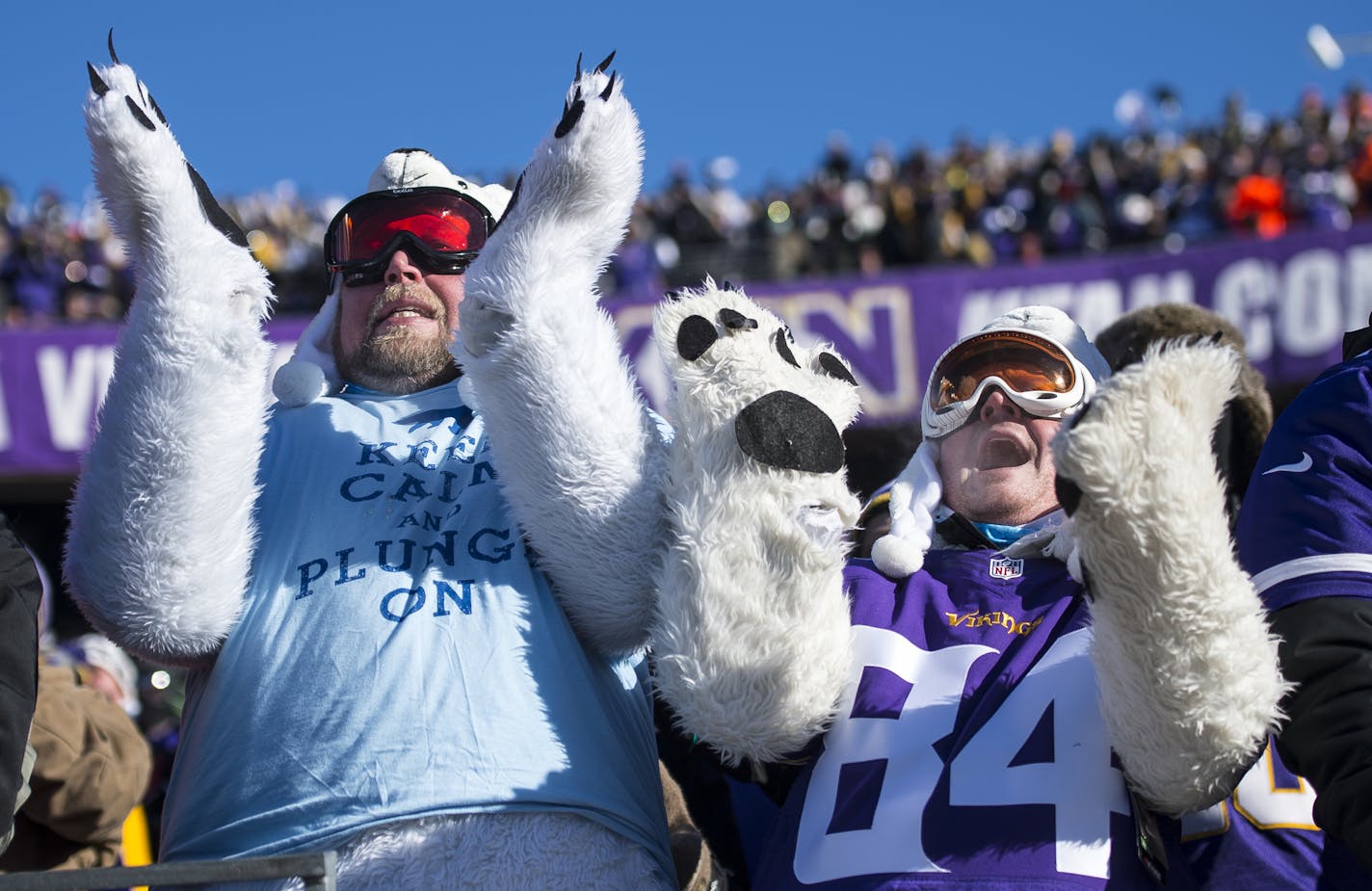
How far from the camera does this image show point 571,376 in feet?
7.31

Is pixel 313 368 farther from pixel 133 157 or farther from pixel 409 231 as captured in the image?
pixel 133 157

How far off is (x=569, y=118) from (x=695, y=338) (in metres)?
0.37

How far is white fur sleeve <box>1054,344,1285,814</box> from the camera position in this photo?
1.82 m

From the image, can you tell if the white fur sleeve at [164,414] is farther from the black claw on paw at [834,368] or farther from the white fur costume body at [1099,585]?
the black claw on paw at [834,368]

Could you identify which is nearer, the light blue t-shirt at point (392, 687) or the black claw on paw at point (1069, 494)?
the black claw on paw at point (1069, 494)

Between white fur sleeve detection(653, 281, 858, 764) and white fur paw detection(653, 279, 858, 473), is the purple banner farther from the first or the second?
white fur sleeve detection(653, 281, 858, 764)

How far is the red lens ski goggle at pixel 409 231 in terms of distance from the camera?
266 centimetres

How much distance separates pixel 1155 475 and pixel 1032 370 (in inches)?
29.7

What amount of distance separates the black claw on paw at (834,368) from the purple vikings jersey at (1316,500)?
61 cm

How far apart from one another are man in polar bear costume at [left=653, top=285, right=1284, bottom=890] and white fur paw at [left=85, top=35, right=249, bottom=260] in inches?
29.5

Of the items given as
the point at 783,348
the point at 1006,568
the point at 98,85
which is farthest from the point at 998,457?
the point at 98,85

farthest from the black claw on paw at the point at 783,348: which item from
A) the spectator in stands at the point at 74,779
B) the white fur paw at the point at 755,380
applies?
the spectator in stands at the point at 74,779

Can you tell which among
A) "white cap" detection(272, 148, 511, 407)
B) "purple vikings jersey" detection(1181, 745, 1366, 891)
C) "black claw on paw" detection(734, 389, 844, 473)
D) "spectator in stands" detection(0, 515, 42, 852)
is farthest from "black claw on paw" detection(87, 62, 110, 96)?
"purple vikings jersey" detection(1181, 745, 1366, 891)

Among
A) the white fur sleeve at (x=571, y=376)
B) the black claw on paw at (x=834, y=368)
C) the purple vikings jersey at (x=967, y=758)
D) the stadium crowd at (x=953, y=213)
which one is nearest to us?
the purple vikings jersey at (x=967, y=758)
